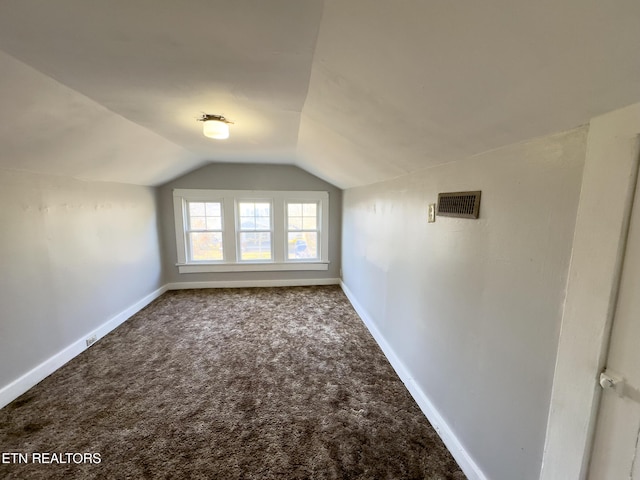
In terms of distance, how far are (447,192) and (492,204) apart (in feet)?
1.32

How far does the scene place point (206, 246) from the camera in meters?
4.95

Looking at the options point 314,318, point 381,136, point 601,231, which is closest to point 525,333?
point 601,231

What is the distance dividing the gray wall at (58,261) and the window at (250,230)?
3.19ft

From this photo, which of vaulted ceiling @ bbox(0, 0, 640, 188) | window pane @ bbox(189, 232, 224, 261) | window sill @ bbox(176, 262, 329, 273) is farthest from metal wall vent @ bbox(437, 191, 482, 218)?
window pane @ bbox(189, 232, 224, 261)

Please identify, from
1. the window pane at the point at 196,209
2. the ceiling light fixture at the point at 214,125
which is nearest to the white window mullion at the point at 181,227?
the window pane at the point at 196,209

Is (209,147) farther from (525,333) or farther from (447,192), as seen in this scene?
(525,333)

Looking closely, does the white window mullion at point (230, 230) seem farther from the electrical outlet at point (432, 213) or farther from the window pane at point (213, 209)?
the electrical outlet at point (432, 213)

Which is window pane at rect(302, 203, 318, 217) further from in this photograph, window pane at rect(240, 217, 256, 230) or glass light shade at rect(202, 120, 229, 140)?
glass light shade at rect(202, 120, 229, 140)

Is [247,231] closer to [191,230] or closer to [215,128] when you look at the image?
[191,230]

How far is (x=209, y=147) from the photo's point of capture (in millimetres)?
3359

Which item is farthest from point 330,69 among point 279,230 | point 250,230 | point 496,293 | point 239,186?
point 250,230

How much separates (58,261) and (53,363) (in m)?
0.92

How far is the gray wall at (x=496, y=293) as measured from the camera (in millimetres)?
1050

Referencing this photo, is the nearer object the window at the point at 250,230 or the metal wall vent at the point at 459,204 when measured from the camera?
the metal wall vent at the point at 459,204
